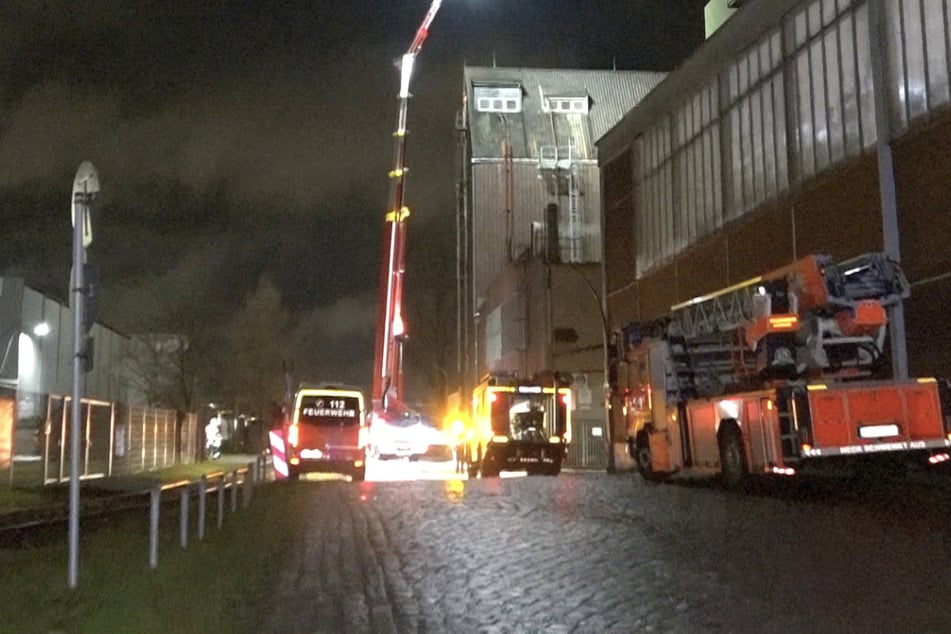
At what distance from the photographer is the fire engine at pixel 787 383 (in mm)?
17547

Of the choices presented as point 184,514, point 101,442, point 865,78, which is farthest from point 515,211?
point 184,514

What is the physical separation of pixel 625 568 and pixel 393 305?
2962 cm

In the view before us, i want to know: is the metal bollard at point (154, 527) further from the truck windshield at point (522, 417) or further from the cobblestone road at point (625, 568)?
the truck windshield at point (522, 417)

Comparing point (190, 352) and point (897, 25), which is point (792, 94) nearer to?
point (897, 25)

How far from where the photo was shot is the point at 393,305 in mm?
40219

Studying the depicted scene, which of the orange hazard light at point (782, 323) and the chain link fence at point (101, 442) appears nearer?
the orange hazard light at point (782, 323)

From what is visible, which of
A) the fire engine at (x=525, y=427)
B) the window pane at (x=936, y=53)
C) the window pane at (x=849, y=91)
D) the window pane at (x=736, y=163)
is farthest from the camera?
the window pane at (x=736, y=163)

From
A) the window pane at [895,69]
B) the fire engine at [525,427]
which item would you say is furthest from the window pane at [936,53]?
the fire engine at [525,427]

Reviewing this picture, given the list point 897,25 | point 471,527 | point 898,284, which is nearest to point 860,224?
point 897,25

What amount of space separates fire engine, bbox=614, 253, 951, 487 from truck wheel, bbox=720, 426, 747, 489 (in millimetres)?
33

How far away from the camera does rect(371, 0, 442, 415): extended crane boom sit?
1540 inches

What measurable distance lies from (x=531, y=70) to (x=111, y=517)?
5004cm

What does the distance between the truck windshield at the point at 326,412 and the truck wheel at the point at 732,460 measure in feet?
39.0

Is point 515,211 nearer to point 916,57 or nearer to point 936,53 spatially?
point 916,57
